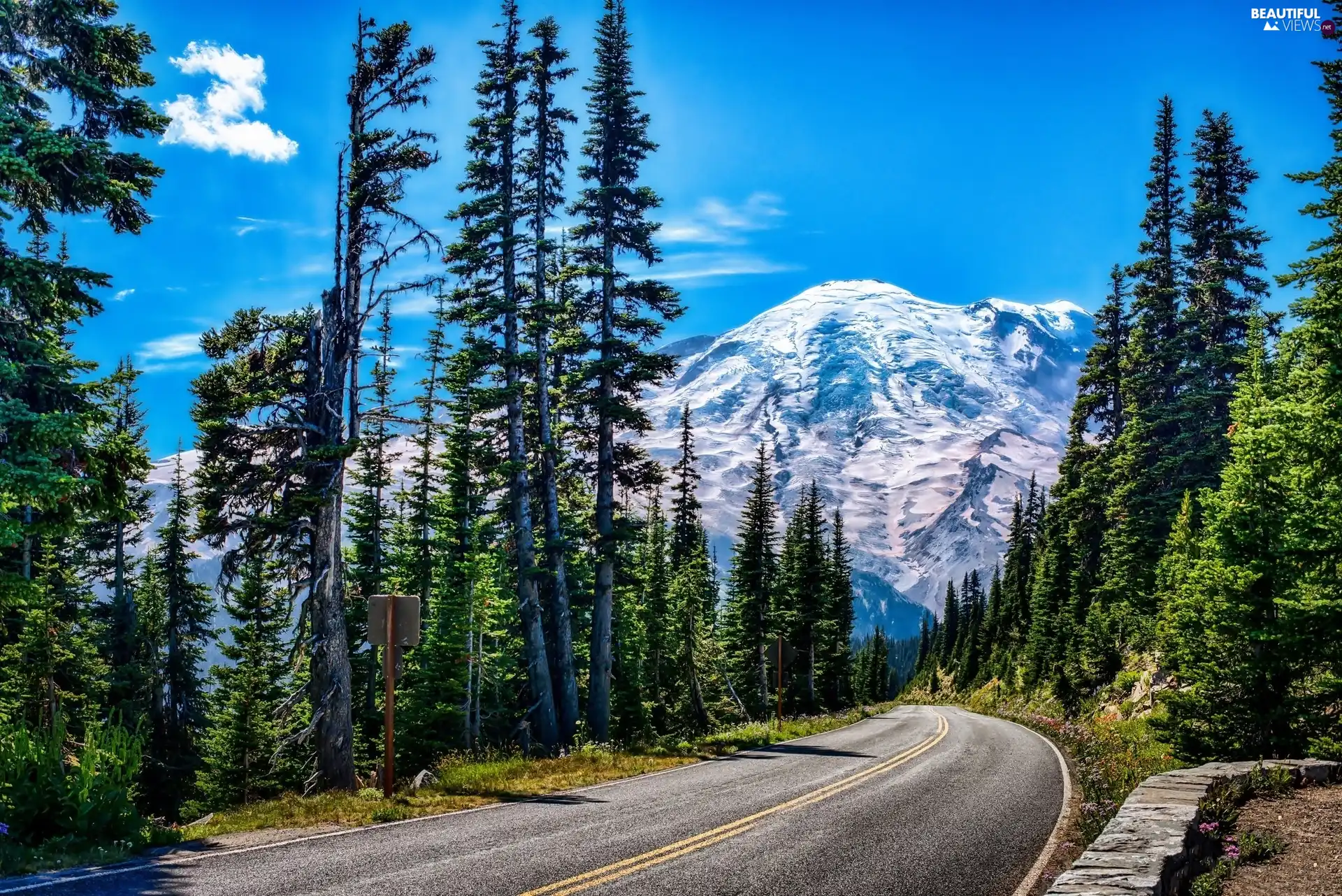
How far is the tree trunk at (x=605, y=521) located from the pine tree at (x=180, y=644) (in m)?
26.2

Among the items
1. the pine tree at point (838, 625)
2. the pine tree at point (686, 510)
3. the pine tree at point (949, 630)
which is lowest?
the pine tree at point (949, 630)

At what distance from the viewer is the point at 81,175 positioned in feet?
41.2

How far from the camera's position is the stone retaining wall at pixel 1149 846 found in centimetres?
630

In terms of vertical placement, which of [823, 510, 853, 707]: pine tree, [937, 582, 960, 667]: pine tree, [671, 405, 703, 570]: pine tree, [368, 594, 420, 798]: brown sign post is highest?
[671, 405, 703, 570]: pine tree

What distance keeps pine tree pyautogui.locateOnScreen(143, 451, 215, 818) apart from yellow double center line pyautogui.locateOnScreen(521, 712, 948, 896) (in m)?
37.2

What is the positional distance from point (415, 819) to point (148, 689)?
39.2m

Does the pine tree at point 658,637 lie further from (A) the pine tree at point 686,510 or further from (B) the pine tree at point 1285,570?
(B) the pine tree at point 1285,570

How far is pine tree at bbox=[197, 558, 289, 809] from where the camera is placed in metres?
32.1

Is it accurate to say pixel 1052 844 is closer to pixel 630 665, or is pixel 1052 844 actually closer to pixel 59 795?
pixel 59 795

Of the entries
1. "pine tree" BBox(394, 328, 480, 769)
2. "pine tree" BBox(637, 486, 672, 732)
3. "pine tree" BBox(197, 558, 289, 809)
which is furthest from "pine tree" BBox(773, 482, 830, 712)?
"pine tree" BBox(197, 558, 289, 809)

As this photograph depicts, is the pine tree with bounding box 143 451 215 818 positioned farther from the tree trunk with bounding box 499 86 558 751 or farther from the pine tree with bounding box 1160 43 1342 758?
the pine tree with bounding box 1160 43 1342 758

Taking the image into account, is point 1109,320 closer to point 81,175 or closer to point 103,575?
point 81,175

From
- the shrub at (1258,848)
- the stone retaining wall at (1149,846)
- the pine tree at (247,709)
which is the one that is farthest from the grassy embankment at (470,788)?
the pine tree at (247,709)

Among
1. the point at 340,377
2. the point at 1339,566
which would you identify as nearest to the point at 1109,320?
the point at 1339,566
